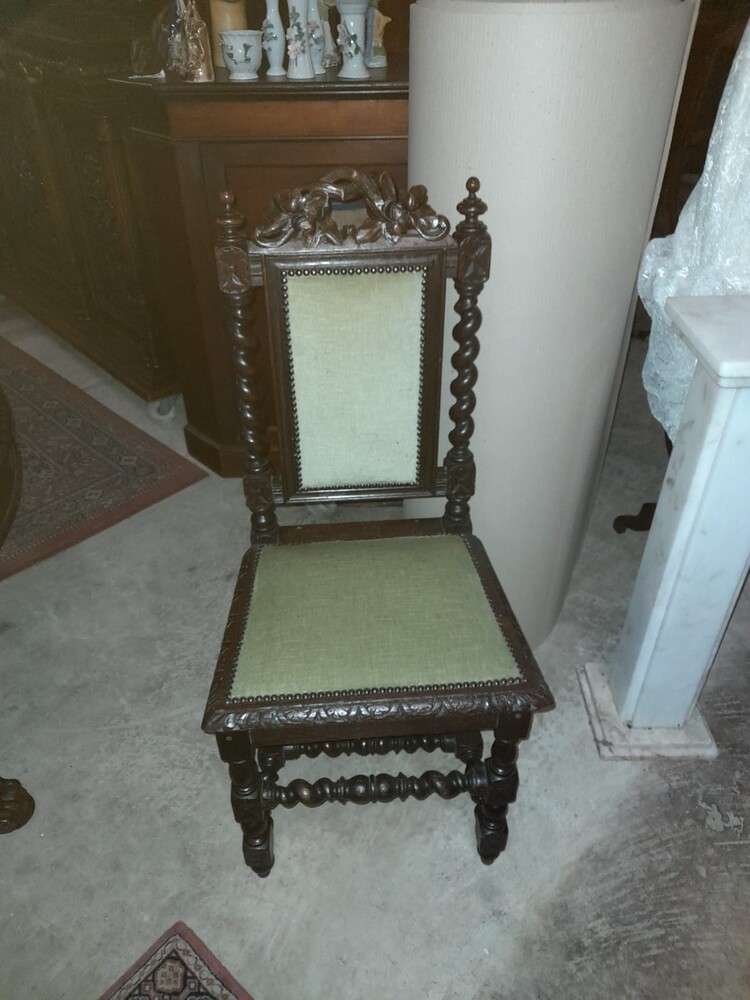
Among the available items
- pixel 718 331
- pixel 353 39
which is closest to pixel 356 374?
pixel 718 331

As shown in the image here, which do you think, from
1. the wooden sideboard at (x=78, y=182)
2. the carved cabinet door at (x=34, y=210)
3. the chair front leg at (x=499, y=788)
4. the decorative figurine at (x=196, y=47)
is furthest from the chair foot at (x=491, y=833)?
the carved cabinet door at (x=34, y=210)

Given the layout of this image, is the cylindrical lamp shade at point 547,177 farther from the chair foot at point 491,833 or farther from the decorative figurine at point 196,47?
the decorative figurine at point 196,47

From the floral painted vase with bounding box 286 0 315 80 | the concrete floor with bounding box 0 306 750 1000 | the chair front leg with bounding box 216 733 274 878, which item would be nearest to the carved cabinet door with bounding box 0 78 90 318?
the floral painted vase with bounding box 286 0 315 80

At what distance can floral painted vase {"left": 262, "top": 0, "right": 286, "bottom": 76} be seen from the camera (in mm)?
1911

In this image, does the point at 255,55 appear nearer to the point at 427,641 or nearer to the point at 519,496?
the point at 519,496

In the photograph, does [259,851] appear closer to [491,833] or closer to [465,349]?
[491,833]

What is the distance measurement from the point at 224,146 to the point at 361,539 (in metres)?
1.26

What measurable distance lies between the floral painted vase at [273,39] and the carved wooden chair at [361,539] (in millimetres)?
989

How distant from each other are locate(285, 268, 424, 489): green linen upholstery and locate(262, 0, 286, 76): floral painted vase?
3.72 ft

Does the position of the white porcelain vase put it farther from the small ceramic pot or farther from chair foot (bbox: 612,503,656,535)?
chair foot (bbox: 612,503,656,535)

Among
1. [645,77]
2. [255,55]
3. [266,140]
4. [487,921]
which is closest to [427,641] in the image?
[487,921]

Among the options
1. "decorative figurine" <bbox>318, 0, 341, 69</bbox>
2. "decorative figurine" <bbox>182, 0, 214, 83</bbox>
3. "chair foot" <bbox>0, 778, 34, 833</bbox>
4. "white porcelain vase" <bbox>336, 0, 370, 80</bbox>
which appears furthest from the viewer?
"decorative figurine" <bbox>318, 0, 341, 69</bbox>

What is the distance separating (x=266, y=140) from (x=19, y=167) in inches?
70.8

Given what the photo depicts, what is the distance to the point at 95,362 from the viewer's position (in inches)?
133
